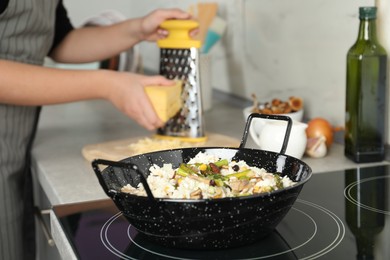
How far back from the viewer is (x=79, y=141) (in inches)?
62.8

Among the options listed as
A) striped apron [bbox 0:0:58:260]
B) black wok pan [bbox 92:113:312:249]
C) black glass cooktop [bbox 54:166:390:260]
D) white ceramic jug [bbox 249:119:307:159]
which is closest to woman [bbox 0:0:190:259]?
striped apron [bbox 0:0:58:260]

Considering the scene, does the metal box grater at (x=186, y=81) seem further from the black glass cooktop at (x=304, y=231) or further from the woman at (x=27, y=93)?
the black glass cooktop at (x=304, y=231)

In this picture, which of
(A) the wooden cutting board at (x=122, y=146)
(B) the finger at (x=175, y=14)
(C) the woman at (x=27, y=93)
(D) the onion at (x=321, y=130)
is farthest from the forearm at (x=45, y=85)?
(D) the onion at (x=321, y=130)

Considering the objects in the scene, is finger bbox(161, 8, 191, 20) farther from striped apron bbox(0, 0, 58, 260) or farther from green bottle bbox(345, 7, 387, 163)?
green bottle bbox(345, 7, 387, 163)

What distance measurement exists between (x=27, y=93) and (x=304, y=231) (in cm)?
72

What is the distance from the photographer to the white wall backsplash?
1464 millimetres

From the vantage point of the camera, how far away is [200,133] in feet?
4.99

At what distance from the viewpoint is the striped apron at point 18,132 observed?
141 cm

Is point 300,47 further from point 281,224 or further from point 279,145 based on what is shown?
point 281,224

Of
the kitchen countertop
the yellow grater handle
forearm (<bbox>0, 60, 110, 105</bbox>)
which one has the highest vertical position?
the yellow grater handle

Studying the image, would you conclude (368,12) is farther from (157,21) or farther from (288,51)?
(157,21)

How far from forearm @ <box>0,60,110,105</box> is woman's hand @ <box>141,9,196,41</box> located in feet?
1.00

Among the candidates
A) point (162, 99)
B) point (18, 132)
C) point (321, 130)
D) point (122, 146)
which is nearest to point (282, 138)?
point (321, 130)

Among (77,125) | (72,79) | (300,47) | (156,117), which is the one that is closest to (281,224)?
(156,117)
